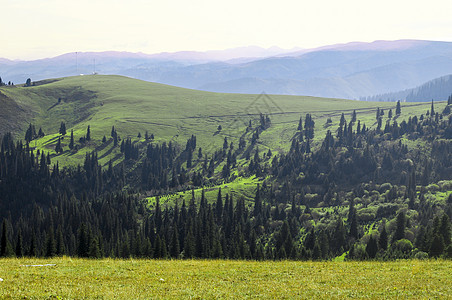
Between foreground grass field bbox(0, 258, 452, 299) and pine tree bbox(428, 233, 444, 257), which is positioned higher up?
foreground grass field bbox(0, 258, 452, 299)

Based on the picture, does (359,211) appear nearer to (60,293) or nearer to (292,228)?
(292,228)

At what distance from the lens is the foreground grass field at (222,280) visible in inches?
1109

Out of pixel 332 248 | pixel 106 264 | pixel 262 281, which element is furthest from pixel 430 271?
pixel 332 248

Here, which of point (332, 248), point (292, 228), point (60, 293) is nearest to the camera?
point (60, 293)

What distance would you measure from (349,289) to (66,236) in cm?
16588

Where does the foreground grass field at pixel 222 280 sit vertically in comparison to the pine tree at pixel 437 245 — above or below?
above

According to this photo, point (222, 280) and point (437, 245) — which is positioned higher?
point (222, 280)

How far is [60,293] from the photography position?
1060 inches

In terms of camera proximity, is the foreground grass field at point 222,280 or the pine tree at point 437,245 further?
the pine tree at point 437,245

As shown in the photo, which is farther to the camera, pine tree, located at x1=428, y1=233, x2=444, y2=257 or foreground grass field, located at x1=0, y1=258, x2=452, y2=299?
pine tree, located at x1=428, y1=233, x2=444, y2=257

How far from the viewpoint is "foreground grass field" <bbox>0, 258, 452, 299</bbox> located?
28156mm

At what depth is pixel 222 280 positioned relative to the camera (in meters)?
33.7

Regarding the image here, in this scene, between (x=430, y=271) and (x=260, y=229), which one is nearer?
(x=430, y=271)

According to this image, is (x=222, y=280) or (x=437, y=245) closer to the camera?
(x=222, y=280)
